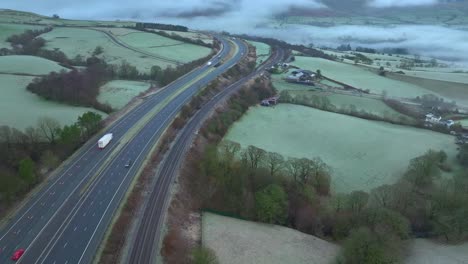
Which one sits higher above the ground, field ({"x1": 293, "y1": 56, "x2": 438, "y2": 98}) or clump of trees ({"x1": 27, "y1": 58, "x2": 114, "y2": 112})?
field ({"x1": 293, "y1": 56, "x2": 438, "y2": 98})

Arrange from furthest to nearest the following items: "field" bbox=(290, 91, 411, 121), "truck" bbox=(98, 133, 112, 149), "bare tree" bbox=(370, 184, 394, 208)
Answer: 1. "field" bbox=(290, 91, 411, 121)
2. "truck" bbox=(98, 133, 112, 149)
3. "bare tree" bbox=(370, 184, 394, 208)

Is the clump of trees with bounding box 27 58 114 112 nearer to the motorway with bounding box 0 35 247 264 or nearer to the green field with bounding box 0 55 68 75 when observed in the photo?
the motorway with bounding box 0 35 247 264

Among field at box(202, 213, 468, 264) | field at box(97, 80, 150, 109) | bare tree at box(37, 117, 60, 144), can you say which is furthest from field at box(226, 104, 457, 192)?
bare tree at box(37, 117, 60, 144)

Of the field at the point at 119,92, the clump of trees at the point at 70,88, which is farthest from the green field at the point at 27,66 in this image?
the field at the point at 119,92

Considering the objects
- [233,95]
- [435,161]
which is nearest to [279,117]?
[233,95]

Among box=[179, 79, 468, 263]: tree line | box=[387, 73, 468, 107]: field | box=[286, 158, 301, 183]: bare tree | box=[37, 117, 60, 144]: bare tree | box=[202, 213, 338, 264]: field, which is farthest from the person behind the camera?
box=[387, 73, 468, 107]: field

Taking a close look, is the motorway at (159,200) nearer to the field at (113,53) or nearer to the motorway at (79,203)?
the motorway at (79,203)
